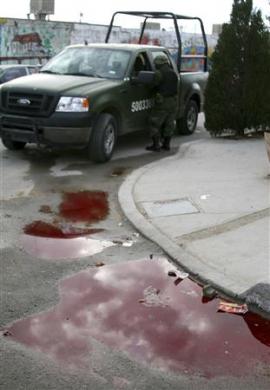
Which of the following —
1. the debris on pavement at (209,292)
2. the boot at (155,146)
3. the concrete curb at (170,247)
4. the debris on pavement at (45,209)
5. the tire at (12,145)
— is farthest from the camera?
the boot at (155,146)

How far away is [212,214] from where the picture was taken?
6656 millimetres

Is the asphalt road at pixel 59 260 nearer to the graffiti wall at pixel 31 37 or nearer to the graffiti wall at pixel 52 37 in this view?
the graffiti wall at pixel 31 37

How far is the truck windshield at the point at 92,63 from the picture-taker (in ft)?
33.3

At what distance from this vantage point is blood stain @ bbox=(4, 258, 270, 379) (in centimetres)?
380

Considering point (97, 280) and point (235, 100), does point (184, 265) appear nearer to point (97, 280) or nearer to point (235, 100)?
point (97, 280)

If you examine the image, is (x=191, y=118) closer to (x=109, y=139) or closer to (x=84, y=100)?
(x=109, y=139)

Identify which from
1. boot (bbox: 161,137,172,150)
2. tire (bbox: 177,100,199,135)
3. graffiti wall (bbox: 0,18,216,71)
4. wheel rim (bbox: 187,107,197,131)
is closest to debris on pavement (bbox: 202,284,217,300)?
boot (bbox: 161,137,172,150)

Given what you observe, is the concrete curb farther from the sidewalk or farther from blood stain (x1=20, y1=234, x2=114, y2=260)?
blood stain (x1=20, y1=234, x2=114, y2=260)

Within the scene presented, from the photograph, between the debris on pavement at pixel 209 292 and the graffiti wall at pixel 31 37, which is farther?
the graffiti wall at pixel 31 37

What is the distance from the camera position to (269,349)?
3963 mm

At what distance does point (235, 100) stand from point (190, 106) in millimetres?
1129

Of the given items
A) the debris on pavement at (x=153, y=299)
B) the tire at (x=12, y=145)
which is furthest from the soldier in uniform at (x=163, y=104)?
the debris on pavement at (x=153, y=299)

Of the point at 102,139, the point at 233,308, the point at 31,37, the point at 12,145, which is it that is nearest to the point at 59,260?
the point at 233,308

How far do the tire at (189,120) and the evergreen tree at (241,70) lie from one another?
76 centimetres
